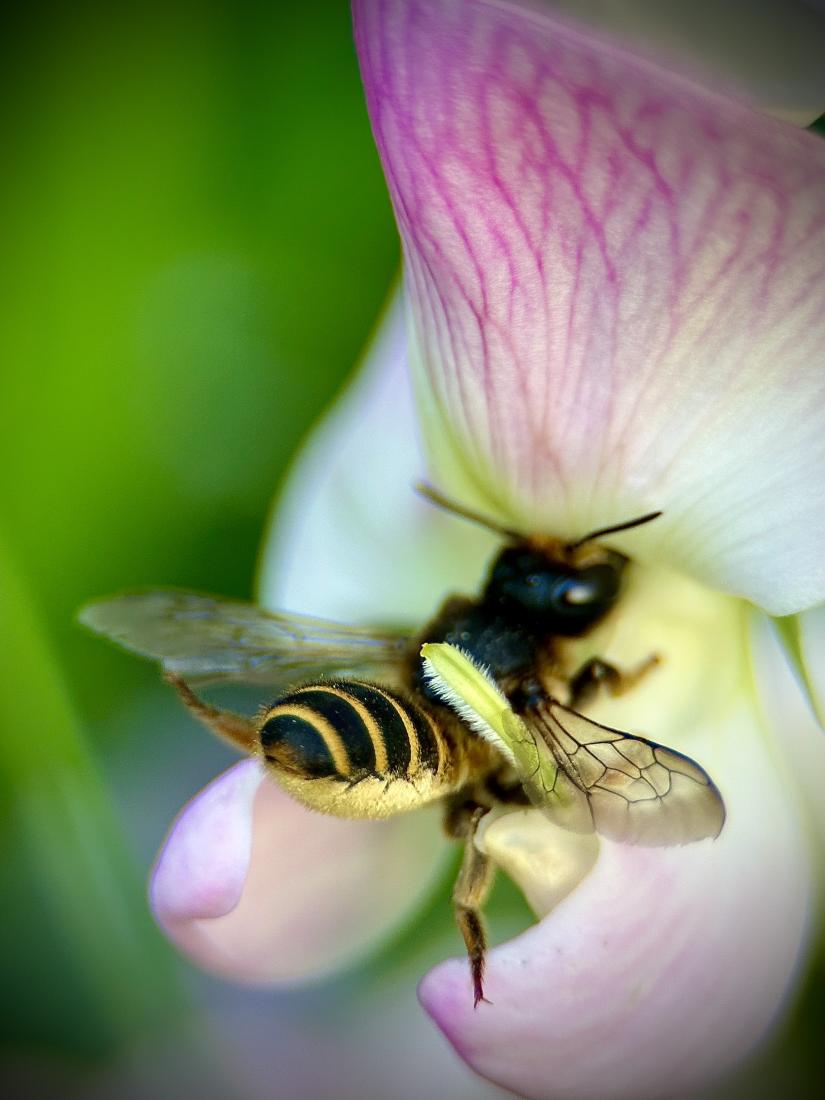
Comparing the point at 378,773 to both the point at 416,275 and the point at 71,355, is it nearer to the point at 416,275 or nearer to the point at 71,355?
the point at 416,275

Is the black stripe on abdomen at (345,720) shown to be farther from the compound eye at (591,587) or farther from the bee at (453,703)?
the compound eye at (591,587)

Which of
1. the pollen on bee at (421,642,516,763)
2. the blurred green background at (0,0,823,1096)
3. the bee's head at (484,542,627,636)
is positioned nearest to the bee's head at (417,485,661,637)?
the bee's head at (484,542,627,636)

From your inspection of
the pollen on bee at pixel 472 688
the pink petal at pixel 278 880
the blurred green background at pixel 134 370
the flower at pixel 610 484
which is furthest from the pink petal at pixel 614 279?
the blurred green background at pixel 134 370

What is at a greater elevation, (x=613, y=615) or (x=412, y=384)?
(x=412, y=384)

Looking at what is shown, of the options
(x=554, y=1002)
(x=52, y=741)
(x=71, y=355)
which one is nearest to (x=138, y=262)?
(x=71, y=355)

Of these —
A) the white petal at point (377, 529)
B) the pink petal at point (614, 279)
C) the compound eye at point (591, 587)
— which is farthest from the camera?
the white petal at point (377, 529)
